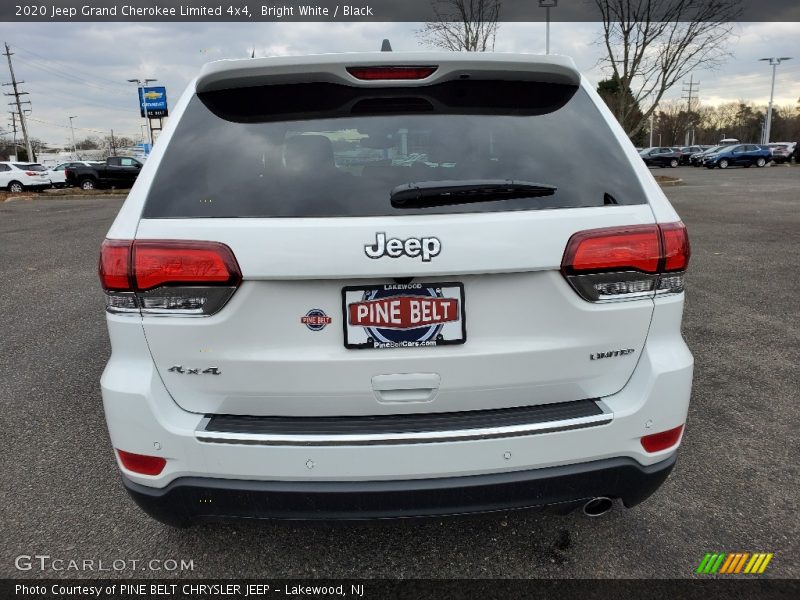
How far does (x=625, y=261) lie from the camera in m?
1.83

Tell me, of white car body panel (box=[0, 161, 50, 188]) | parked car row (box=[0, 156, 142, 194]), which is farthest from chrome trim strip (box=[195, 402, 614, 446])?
white car body panel (box=[0, 161, 50, 188])

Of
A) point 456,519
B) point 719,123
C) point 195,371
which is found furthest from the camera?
point 719,123

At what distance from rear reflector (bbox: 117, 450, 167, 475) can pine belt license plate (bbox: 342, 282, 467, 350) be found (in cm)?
73

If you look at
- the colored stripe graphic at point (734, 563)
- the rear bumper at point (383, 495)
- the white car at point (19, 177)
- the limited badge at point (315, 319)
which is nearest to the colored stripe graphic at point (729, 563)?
the colored stripe graphic at point (734, 563)

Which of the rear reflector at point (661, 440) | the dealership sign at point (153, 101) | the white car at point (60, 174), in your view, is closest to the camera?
the rear reflector at point (661, 440)

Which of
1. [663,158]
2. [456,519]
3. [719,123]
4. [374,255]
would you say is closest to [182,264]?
[374,255]

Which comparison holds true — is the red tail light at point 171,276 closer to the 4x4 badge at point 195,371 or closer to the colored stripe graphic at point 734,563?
the 4x4 badge at point 195,371

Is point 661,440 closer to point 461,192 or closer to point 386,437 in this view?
Answer: point 386,437

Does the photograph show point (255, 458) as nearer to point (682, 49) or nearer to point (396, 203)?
point (396, 203)

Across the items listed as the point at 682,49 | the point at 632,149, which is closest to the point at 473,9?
the point at 682,49

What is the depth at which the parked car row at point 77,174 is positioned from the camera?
99.9ft

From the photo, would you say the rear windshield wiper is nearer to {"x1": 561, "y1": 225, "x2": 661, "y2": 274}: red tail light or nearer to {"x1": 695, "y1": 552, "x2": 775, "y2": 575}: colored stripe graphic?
{"x1": 561, "y1": 225, "x2": 661, "y2": 274}: red tail light

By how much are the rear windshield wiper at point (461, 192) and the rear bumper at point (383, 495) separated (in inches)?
34.0

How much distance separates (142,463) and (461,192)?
4.42ft
